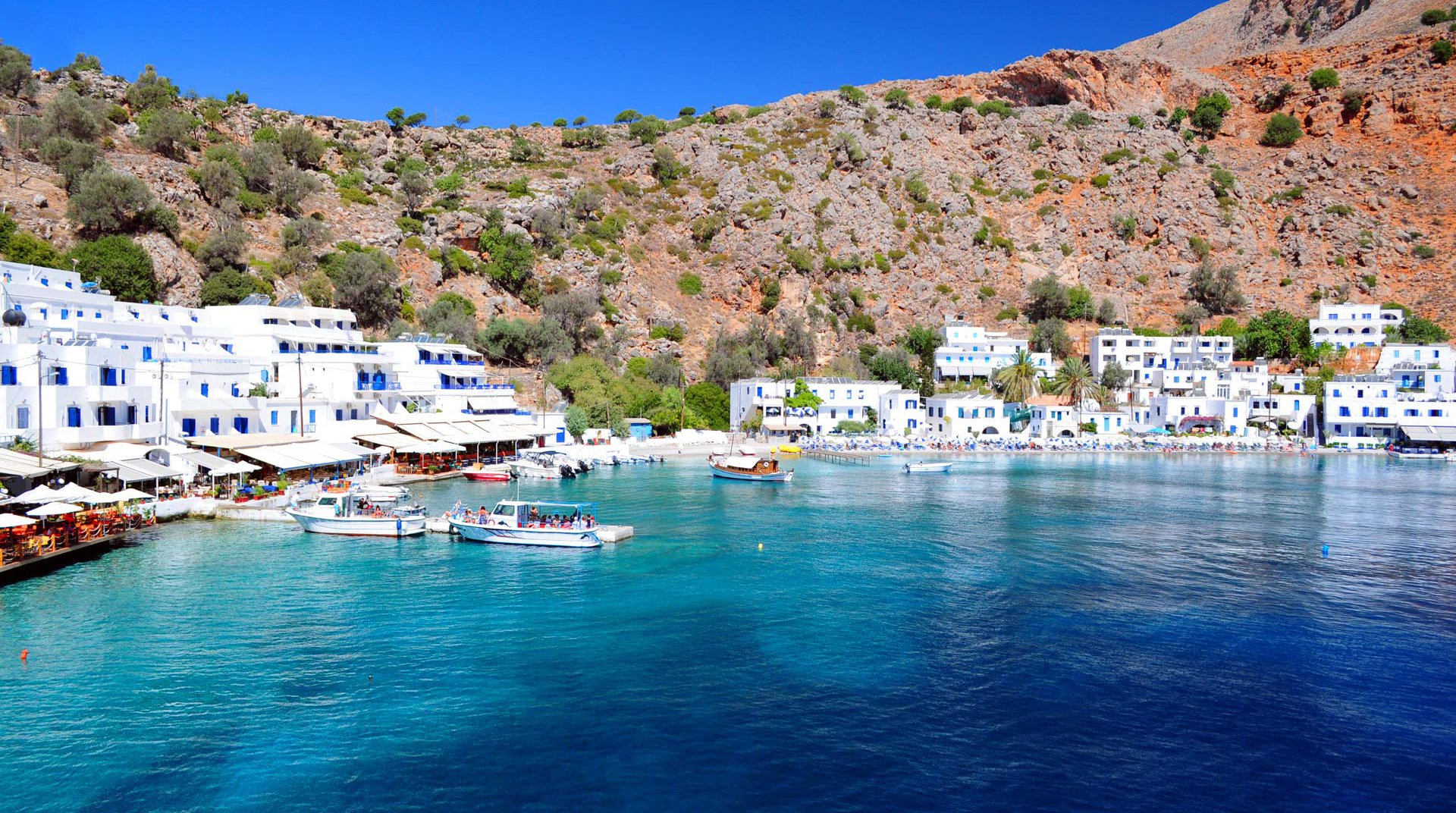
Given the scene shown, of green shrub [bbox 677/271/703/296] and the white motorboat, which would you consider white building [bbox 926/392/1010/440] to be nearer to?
green shrub [bbox 677/271/703/296]

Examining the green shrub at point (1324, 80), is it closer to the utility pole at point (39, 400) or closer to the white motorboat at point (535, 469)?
the white motorboat at point (535, 469)

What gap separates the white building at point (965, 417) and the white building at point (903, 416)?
97cm

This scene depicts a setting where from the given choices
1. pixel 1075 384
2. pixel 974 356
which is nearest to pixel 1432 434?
pixel 1075 384

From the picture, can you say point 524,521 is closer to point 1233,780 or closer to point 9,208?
point 1233,780

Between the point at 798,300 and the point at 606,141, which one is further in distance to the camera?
the point at 606,141

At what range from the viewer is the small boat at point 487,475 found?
5384 centimetres

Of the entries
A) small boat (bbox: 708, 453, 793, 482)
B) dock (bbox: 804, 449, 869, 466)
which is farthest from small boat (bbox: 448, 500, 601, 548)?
dock (bbox: 804, 449, 869, 466)

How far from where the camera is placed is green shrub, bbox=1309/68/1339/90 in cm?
13200

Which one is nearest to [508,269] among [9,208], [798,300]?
[798,300]

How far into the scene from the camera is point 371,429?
5412 centimetres

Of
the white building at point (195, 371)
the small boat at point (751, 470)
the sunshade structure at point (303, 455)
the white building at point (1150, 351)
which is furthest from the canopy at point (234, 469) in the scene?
the white building at point (1150, 351)

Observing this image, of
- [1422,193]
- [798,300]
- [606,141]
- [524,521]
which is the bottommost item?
[524,521]

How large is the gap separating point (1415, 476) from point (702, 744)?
66.8m

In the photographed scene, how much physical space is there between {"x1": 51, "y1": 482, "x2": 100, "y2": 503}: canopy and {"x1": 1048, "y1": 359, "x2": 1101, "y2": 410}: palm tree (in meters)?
79.1
